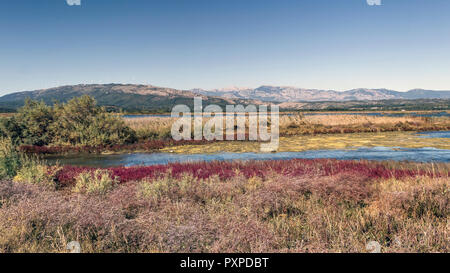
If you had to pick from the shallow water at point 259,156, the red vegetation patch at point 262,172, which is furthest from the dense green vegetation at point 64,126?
the red vegetation patch at point 262,172

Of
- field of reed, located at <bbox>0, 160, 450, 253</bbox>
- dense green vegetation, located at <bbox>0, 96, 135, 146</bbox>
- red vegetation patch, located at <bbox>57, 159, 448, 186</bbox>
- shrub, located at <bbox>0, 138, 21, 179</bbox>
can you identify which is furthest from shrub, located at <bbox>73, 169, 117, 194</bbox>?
dense green vegetation, located at <bbox>0, 96, 135, 146</bbox>

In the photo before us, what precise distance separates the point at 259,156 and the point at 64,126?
17.3 meters

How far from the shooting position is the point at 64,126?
77.4 ft

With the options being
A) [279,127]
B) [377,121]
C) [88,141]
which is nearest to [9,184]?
[88,141]

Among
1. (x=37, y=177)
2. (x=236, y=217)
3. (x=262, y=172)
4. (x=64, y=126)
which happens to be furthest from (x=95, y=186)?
(x=64, y=126)

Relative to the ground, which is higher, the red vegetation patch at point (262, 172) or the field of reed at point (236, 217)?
the field of reed at point (236, 217)

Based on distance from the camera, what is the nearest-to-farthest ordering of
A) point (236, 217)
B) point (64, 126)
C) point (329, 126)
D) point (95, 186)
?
point (236, 217), point (95, 186), point (64, 126), point (329, 126)

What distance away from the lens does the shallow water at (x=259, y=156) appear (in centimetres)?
1589

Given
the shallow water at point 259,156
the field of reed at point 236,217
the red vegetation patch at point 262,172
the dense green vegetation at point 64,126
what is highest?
the dense green vegetation at point 64,126

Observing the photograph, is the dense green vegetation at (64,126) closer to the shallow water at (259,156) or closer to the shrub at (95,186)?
the shallow water at (259,156)

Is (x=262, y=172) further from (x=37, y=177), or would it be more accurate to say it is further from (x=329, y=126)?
(x=329, y=126)

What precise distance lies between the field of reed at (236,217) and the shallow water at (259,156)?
7.29 metres
